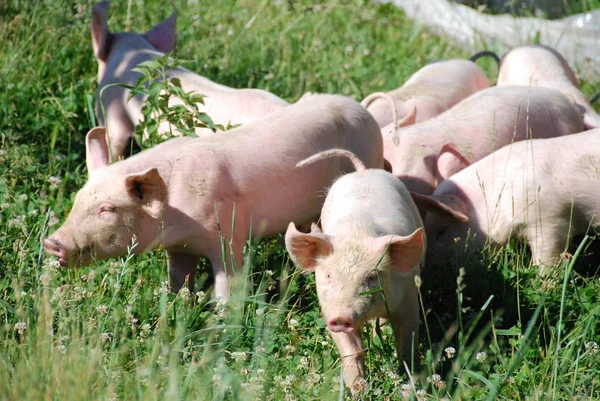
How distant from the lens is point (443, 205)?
14.3 feet

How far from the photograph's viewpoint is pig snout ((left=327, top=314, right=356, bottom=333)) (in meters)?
3.16

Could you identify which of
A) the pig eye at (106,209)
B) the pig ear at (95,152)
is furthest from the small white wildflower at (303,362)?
the pig ear at (95,152)

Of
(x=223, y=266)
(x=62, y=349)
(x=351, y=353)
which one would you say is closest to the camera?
(x=62, y=349)

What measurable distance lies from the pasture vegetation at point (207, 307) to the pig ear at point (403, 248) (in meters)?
0.22

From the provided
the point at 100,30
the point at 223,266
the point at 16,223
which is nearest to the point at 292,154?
the point at 223,266

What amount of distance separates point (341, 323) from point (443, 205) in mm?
1359

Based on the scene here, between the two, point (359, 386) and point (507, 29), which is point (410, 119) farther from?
point (507, 29)

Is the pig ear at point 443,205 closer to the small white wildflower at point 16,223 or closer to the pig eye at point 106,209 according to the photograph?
the pig eye at point 106,209

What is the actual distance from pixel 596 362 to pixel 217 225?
162cm

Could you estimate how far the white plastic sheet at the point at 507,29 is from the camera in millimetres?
8008

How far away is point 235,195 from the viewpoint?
4.06 metres

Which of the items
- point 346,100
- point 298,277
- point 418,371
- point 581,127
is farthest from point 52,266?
point 581,127

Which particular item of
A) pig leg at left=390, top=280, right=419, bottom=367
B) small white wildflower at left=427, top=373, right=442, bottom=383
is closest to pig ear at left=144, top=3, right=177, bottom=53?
pig leg at left=390, top=280, right=419, bottom=367

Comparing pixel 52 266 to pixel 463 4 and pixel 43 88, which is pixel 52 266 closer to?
pixel 43 88
